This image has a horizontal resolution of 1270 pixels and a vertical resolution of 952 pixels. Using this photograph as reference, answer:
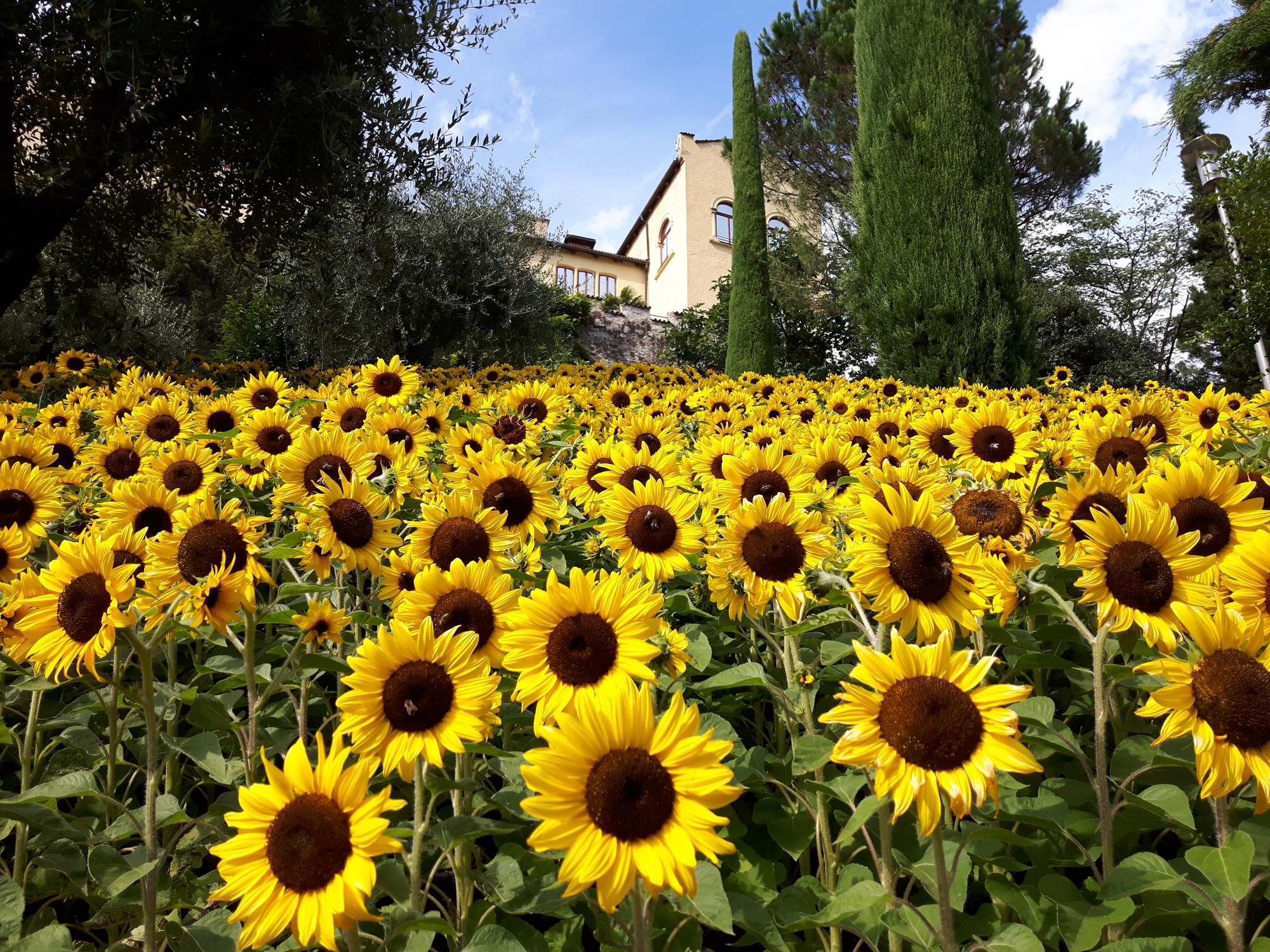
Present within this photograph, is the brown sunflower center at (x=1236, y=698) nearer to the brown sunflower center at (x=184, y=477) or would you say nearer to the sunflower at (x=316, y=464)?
the sunflower at (x=316, y=464)

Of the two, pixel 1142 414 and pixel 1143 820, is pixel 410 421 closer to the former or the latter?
pixel 1143 820

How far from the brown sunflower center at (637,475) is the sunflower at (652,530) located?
0.87ft

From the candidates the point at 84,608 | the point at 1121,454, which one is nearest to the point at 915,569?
the point at 1121,454

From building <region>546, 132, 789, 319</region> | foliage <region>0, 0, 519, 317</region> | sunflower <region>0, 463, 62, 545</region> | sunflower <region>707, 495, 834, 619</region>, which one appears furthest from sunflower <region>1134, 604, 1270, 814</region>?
building <region>546, 132, 789, 319</region>

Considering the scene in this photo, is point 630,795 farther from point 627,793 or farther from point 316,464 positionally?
point 316,464

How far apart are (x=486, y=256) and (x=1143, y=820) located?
1502cm

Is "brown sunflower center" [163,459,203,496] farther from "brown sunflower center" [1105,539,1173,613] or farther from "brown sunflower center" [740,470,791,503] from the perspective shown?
"brown sunflower center" [1105,539,1173,613]

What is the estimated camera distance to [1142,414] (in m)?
3.48

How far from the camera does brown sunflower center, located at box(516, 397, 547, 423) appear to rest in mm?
4141

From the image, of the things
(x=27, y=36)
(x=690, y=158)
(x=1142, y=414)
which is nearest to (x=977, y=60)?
(x=1142, y=414)

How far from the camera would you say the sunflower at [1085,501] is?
6.32ft

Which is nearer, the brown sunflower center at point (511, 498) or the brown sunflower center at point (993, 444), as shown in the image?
the brown sunflower center at point (511, 498)

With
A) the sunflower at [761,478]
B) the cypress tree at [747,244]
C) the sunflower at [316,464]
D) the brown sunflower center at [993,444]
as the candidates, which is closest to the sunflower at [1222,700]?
the sunflower at [761,478]

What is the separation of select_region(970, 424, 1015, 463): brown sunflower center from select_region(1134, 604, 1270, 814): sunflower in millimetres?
1807
